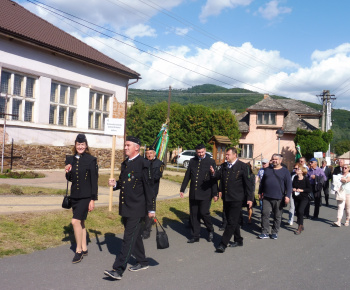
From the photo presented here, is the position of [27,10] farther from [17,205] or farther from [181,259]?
[181,259]

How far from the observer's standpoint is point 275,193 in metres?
8.87

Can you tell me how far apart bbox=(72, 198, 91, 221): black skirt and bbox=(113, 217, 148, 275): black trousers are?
797mm

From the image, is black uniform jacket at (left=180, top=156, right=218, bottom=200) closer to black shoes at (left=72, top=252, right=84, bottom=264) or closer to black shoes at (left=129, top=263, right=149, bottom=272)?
black shoes at (left=129, top=263, right=149, bottom=272)

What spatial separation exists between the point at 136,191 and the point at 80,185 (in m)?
0.98

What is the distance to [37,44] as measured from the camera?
18469 mm

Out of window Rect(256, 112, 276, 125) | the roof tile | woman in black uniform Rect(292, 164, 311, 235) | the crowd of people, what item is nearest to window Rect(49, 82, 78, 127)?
the roof tile

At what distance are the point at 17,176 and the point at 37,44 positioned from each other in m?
6.40

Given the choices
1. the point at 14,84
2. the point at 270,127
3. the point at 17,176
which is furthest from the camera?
the point at 270,127

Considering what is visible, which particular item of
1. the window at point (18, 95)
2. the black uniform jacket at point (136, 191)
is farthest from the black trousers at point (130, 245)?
the window at point (18, 95)

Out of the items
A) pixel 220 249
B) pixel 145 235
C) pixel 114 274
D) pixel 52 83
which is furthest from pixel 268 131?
pixel 114 274

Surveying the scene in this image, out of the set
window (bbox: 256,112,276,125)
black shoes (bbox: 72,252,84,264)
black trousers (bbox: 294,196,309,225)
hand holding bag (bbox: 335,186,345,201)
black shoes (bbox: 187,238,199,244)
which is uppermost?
window (bbox: 256,112,276,125)

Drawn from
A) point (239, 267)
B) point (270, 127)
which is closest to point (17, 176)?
point (239, 267)

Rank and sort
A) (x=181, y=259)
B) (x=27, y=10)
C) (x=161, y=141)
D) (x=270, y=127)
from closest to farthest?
1. (x=181, y=259)
2. (x=161, y=141)
3. (x=27, y=10)
4. (x=270, y=127)

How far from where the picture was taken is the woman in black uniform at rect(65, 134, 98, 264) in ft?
20.3
